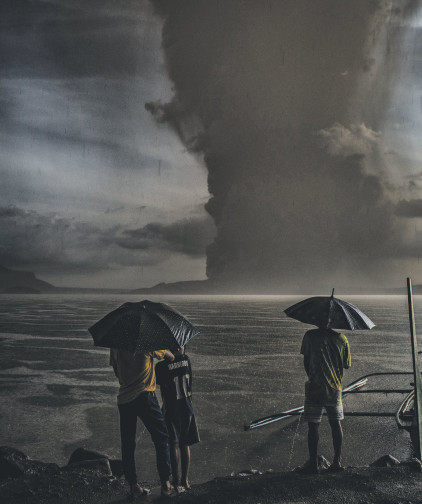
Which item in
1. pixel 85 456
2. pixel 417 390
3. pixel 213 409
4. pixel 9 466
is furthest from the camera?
pixel 213 409

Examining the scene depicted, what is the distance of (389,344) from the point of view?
2528 centimetres

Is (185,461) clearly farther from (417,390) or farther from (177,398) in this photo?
(417,390)

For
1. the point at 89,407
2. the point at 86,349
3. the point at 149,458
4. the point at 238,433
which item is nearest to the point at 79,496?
the point at 149,458

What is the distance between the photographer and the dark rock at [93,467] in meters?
5.92

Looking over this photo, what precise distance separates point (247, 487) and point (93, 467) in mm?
2628

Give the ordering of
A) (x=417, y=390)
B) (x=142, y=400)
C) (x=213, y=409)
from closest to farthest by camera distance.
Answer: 1. (x=142, y=400)
2. (x=417, y=390)
3. (x=213, y=409)

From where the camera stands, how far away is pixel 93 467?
607cm

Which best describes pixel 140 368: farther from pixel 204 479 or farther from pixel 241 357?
pixel 241 357

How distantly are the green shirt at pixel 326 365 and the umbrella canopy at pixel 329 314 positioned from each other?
12cm

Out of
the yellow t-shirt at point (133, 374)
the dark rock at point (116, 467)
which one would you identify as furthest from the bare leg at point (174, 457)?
the dark rock at point (116, 467)

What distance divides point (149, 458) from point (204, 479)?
141cm

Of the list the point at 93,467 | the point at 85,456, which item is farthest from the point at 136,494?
the point at 85,456

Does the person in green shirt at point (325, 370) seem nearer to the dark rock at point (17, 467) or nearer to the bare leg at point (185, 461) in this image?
the bare leg at point (185, 461)

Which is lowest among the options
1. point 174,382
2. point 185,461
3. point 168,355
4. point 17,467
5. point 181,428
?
point 17,467
